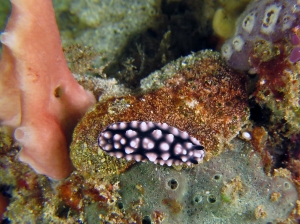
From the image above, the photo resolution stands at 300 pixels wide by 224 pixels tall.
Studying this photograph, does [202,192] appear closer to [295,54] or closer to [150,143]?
[150,143]

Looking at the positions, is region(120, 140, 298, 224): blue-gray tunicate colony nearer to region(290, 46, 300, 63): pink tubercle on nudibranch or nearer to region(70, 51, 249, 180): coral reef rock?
region(70, 51, 249, 180): coral reef rock

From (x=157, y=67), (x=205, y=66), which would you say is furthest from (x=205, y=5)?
(x=205, y=66)

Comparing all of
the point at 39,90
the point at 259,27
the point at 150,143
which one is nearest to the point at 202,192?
the point at 150,143

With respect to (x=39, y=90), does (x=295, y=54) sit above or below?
above

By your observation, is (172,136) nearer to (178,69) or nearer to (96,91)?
(178,69)

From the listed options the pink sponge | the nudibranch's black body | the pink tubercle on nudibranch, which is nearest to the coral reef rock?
the nudibranch's black body

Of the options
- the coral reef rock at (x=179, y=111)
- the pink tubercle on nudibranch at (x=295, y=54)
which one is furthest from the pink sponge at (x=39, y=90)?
the pink tubercle on nudibranch at (x=295, y=54)
